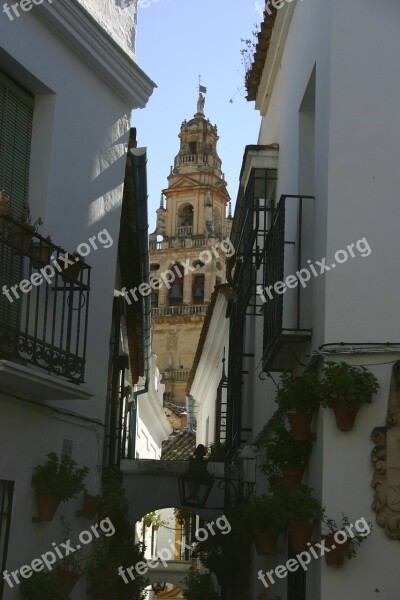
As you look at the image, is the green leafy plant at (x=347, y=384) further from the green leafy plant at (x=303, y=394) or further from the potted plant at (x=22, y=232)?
the potted plant at (x=22, y=232)

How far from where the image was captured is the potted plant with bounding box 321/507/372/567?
7.08 meters

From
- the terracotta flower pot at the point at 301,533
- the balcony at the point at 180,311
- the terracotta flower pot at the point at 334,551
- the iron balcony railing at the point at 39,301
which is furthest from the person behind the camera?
the balcony at the point at 180,311

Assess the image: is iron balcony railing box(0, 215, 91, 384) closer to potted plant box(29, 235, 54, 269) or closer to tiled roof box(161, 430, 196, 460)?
potted plant box(29, 235, 54, 269)

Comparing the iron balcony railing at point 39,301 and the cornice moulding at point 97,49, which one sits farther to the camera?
the cornice moulding at point 97,49

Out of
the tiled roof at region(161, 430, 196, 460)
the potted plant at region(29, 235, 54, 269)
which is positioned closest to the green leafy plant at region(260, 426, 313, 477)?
the potted plant at region(29, 235, 54, 269)

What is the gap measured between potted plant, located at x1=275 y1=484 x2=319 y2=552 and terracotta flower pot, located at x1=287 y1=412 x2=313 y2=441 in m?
0.46

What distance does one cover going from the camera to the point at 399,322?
754cm

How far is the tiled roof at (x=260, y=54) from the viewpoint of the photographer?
1174 cm

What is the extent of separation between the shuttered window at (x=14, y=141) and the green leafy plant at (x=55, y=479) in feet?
7.09

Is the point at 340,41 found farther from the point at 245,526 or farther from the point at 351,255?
the point at 245,526

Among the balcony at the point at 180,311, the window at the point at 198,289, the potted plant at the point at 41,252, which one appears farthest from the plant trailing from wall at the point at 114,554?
the window at the point at 198,289

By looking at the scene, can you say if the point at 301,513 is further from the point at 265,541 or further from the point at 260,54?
the point at 260,54

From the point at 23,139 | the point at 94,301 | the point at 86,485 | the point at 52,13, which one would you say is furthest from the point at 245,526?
the point at 52,13

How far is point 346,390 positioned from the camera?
721cm
